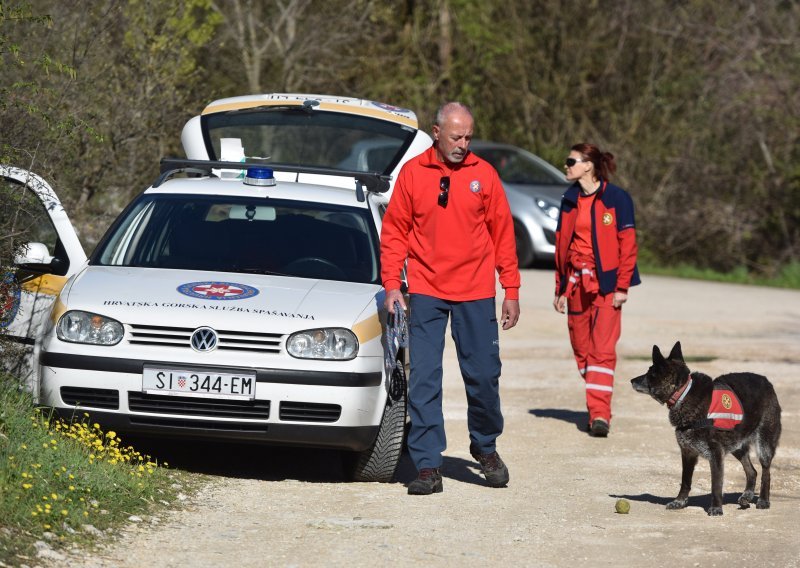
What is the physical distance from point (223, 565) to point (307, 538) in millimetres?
627

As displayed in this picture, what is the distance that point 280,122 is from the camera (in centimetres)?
1127

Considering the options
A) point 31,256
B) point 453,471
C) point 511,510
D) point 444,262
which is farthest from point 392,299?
point 31,256

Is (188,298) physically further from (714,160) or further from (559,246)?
(714,160)

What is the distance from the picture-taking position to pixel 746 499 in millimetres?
7738

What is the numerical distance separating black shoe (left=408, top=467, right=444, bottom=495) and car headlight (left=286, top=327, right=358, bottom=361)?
77 cm

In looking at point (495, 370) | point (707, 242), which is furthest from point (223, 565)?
point (707, 242)

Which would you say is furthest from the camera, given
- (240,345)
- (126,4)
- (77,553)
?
(126,4)

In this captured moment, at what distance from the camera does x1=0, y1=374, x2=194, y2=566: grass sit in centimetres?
618

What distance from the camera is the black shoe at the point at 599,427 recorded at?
9820 millimetres

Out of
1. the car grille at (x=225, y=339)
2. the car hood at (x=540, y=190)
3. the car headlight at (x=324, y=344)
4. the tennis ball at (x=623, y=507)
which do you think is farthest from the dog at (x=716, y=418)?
the car hood at (x=540, y=190)

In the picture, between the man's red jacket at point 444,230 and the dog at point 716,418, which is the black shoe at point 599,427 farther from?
the man's red jacket at point 444,230

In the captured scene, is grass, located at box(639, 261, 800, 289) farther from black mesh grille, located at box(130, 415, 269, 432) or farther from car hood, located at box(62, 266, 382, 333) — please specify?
black mesh grille, located at box(130, 415, 269, 432)

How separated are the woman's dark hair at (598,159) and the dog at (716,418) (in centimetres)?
243

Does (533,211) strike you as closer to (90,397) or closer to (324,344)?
(324,344)
